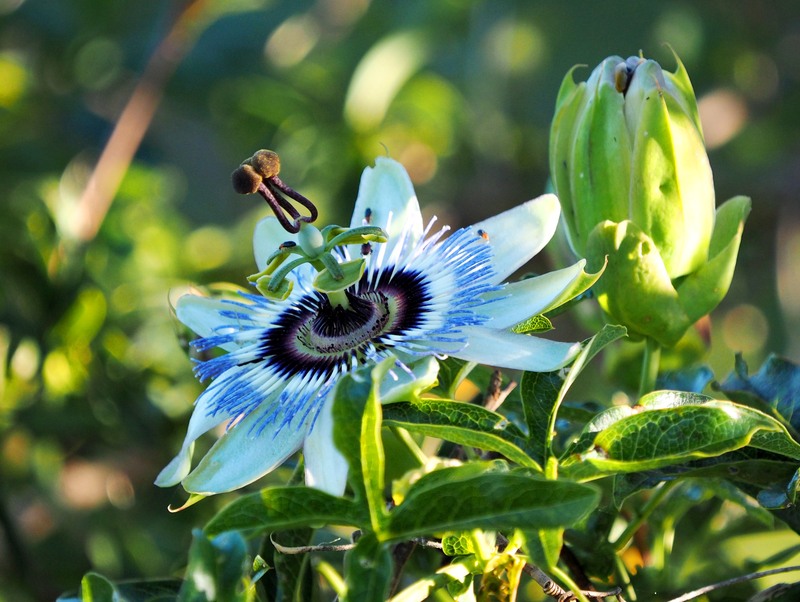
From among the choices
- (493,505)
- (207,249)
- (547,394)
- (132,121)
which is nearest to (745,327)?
(207,249)

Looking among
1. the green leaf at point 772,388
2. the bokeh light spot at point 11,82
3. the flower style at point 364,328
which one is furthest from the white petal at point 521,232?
the bokeh light spot at point 11,82

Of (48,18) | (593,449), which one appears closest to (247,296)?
(593,449)

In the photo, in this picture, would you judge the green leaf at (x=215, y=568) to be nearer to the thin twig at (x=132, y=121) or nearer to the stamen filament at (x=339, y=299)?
the stamen filament at (x=339, y=299)

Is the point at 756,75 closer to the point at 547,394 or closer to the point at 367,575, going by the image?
the point at 547,394

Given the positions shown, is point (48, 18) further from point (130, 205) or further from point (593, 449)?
point (593, 449)

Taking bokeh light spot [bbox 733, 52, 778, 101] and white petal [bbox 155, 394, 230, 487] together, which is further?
bokeh light spot [bbox 733, 52, 778, 101]

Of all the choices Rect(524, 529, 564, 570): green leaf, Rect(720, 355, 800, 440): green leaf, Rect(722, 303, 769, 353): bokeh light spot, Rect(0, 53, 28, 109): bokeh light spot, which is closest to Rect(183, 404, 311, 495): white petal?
Rect(524, 529, 564, 570): green leaf

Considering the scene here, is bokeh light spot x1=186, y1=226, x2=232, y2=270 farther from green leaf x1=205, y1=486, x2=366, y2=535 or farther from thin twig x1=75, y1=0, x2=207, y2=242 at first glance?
green leaf x1=205, y1=486, x2=366, y2=535
